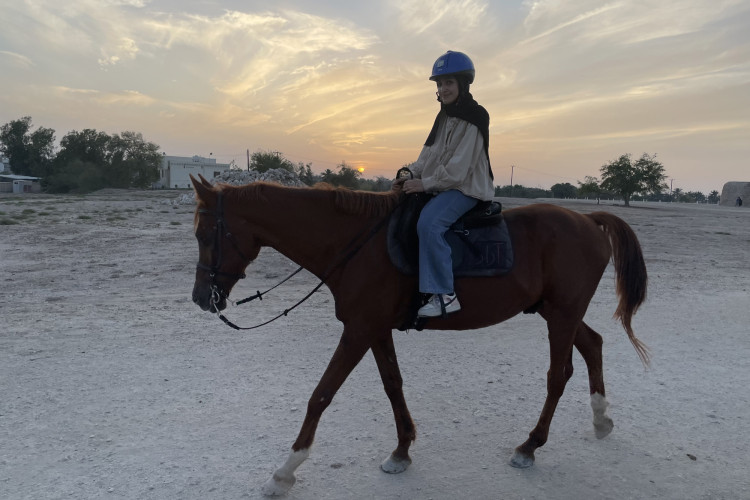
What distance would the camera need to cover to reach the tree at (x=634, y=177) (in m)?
45.1

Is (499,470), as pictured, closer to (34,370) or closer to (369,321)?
(369,321)

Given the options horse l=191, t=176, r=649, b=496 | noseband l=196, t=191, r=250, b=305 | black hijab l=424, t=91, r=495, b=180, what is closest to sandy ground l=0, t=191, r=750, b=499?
horse l=191, t=176, r=649, b=496

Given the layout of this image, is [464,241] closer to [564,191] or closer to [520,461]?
[520,461]

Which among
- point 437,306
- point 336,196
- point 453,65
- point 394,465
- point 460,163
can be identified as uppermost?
point 453,65

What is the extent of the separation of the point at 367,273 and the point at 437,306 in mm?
551

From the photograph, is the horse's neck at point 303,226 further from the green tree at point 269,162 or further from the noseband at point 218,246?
the green tree at point 269,162

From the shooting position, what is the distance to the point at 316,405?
326cm

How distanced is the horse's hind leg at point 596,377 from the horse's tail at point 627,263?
403 mm

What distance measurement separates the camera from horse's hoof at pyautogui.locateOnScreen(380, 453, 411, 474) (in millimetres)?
3518

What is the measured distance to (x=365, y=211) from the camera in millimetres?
3570

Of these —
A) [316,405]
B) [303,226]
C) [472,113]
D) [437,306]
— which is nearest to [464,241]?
[437,306]

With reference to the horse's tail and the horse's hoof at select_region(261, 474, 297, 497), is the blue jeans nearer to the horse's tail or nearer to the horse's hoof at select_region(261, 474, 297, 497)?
the horse's hoof at select_region(261, 474, 297, 497)

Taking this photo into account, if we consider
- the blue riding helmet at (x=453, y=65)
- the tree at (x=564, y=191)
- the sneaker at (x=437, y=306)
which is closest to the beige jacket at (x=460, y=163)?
the blue riding helmet at (x=453, y=65)

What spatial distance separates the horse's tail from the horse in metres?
0.49
